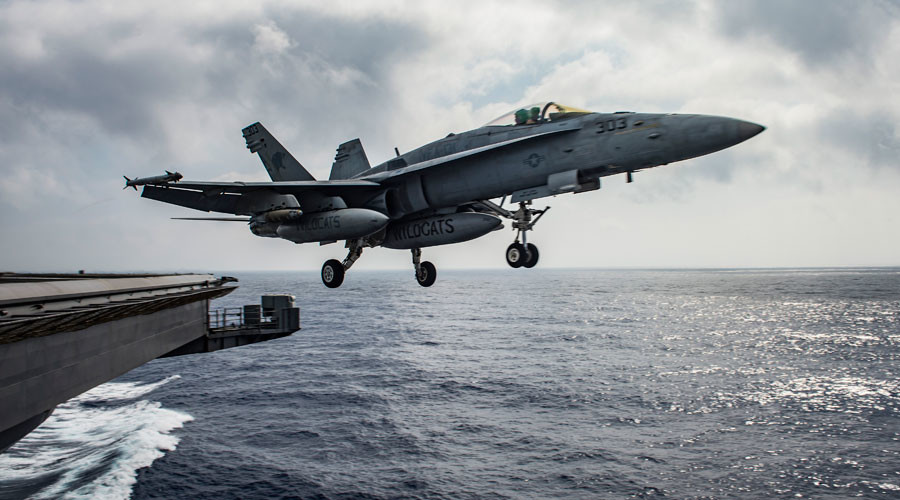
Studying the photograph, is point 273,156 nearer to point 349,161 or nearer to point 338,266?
point 349,161

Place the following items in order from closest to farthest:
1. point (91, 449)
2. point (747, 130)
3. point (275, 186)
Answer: point (747, 130), point (275, 186), point (91, 449)

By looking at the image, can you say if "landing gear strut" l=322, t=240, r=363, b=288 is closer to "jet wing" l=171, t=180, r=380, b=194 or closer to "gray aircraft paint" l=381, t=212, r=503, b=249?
"gray aircraft paint" l=381, t=212, r=503, b=249

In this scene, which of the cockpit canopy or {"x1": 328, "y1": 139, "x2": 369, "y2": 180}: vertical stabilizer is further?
{"x1": 328, "y1": 139, "x2": 369, "y2": 180}: vertical stabilizer

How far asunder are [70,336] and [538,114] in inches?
549

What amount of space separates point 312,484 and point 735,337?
83868 millimetres

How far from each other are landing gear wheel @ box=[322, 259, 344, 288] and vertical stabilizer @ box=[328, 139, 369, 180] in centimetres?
488

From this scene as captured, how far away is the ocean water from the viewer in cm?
3506

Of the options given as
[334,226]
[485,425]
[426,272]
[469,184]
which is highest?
[469,184]

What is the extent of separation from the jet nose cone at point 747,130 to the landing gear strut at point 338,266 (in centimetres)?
1206

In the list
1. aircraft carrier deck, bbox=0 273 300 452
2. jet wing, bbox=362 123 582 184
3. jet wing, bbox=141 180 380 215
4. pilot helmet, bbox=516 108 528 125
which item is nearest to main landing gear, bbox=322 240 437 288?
jet wing, bbox=141 180 380 215

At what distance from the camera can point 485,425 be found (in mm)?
45781

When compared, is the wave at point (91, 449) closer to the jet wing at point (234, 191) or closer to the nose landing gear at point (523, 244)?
the jet wing at point (234, 191)

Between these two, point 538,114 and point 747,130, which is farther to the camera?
point 538,114

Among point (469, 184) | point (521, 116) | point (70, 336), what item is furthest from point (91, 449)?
point (521, 116)
